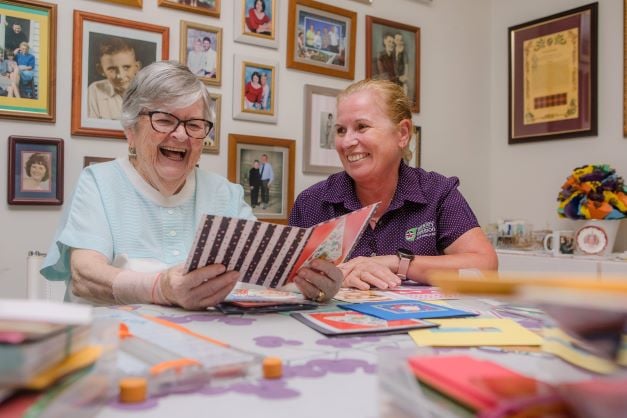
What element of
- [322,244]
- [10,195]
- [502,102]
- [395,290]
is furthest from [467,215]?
[502,102]

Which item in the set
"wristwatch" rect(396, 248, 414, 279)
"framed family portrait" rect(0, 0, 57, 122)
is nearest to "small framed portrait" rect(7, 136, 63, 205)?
"framed family portrait" rect(0, 0, 57, 122)

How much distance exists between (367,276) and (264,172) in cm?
125

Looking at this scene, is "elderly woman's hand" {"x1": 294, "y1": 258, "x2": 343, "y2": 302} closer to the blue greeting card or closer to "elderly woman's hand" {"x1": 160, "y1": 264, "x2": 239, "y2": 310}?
the blue greeting card

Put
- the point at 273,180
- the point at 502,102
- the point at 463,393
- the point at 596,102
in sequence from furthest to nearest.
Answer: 1. the point at 502,102
2. the point at 596,102
3. the point at 273,180
4. the point at 463,393

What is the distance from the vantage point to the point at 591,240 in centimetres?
272

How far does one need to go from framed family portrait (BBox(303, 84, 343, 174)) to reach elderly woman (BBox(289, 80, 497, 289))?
720mm

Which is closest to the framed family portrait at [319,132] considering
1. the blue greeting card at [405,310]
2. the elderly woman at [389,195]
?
the elderly woman at [389,195]

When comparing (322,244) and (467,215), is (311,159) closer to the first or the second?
(467,215)

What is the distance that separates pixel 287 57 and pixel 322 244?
1741mm

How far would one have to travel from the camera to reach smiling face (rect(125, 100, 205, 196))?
5.01ft

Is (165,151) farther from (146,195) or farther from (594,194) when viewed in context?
(594,194)

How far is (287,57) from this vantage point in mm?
2703

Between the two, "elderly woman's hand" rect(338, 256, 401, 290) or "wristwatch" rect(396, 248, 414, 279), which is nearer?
"elderly woman's hand" rect(338, 256, 401, 290)

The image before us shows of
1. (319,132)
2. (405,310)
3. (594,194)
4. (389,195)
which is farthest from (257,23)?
(405,310)
